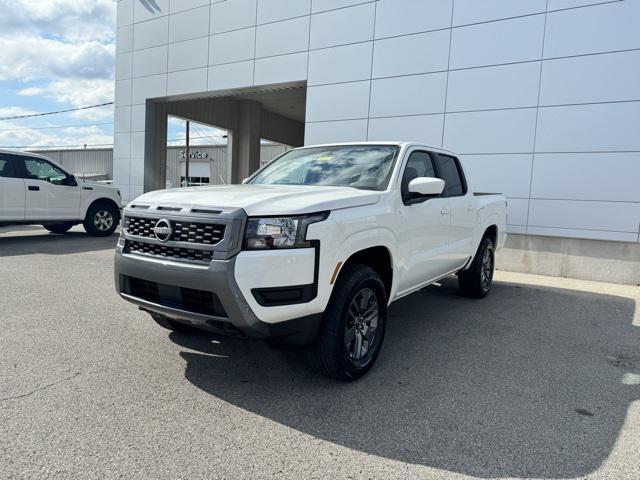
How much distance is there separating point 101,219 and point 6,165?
2606mm

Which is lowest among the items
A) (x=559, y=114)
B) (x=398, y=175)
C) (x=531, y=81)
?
(x=398, y=175)

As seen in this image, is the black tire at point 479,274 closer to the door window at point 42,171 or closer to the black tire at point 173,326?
the black tire at point 173,326

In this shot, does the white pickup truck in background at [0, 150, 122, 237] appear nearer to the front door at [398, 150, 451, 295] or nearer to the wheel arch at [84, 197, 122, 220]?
the wheel arch at [84, 197, 122, 220]

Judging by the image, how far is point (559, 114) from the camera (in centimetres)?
880

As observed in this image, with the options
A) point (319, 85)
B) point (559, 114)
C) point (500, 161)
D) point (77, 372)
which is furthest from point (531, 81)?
point (77, 372)

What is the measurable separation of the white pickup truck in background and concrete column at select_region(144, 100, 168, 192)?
12.1 ft

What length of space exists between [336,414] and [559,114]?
26.6 ft

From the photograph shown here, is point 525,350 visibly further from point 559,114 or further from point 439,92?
point 439,92

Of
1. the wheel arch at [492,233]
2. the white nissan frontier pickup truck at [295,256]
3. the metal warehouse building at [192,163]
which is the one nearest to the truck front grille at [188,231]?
the white nissan frontier pickup truck at [295,256]

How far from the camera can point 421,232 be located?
14.2 ft

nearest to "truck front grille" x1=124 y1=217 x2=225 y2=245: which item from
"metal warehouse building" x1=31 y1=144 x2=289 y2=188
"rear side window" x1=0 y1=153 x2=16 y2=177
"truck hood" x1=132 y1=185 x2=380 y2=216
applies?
"truck hood" x1=132 y1=185 x2=380 y2=216

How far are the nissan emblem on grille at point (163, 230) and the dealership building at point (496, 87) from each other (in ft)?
24.3

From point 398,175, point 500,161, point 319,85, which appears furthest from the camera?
point 319,85

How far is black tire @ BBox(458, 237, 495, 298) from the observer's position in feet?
20.4
